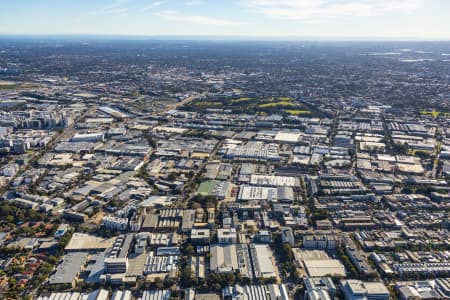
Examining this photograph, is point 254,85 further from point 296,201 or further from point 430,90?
point 296,201

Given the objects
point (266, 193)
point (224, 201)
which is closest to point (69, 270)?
point (224, 201)

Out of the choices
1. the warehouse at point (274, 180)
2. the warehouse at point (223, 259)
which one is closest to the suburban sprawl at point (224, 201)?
the warehouse at point (223, 259)

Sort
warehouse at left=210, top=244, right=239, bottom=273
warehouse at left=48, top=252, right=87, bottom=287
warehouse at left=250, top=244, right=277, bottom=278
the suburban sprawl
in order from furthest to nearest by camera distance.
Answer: warehouse at left=210, top=244, right=239, bottom=273 < warehouse at left=250, top=244, right=277, bottom=278 < the suburban sprawl < warehouse at left=48, top=252, right=87, bottom=287

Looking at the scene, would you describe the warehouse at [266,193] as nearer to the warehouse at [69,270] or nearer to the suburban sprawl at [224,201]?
the suburban sprawl at [224,201]

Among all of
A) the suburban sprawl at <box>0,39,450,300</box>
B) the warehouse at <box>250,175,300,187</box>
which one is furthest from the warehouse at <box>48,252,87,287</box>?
the warehouse at <box>250,175,300,187</box>

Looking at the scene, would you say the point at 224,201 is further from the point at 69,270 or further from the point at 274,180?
the point at 69,270

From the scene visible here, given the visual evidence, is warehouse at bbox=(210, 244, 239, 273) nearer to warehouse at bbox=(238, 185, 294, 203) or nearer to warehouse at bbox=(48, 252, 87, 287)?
warehouse at bbox=(238, 185, 294, 203)

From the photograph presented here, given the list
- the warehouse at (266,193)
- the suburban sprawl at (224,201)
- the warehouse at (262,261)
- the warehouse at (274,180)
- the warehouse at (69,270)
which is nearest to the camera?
the warehouse at (69,270)

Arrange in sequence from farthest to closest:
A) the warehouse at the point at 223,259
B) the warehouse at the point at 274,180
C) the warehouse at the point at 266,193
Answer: the warehouse at the point at 274,180 < the warehouse at the point at 266,193 < the warehouse at the point at 223,259

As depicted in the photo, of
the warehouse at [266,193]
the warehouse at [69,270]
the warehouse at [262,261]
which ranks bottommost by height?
the warehouse at [69,270]
